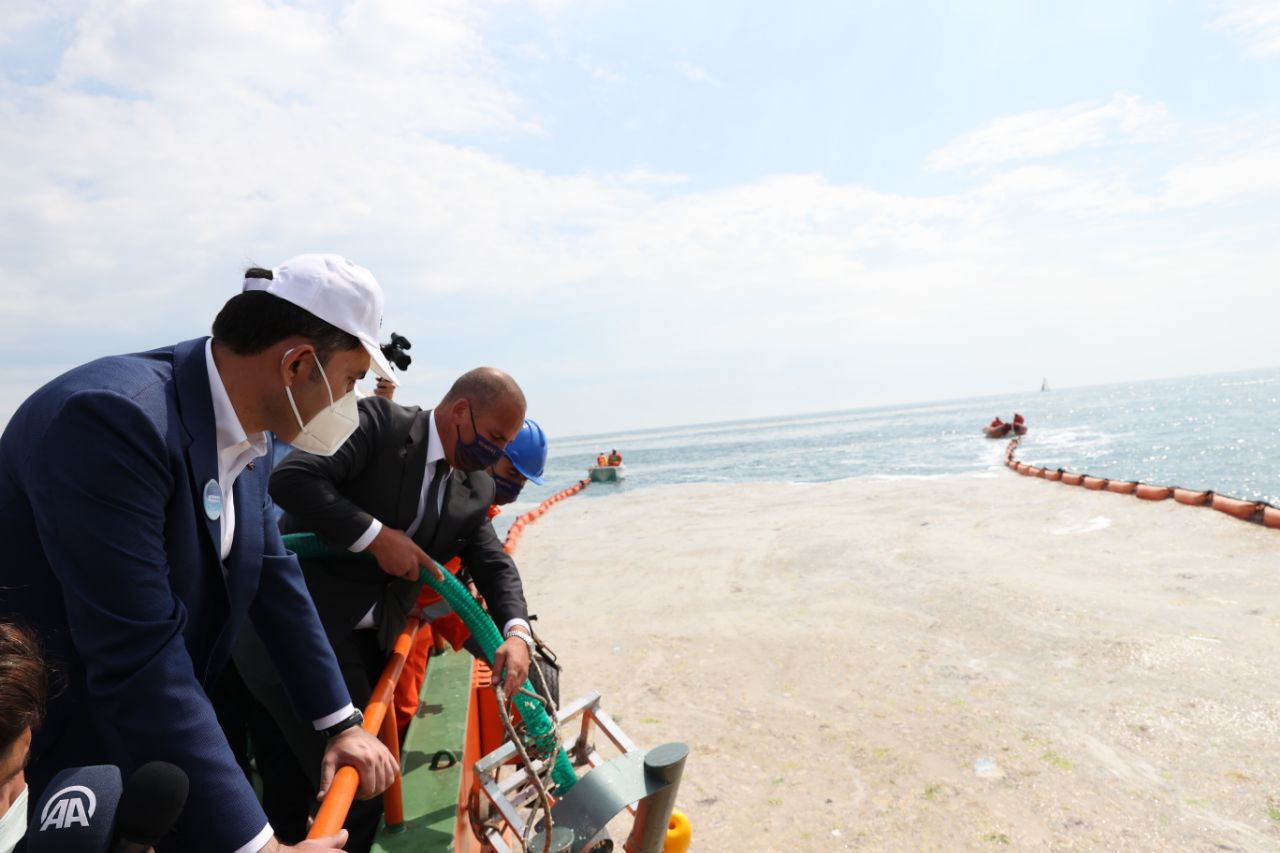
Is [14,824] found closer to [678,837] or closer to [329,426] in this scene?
[329,426]

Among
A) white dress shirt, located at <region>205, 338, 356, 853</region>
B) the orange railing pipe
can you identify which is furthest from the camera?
white dress shirt, located at <region>205, 338, 356, 853</region>

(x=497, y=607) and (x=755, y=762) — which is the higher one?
(x=497, y=607)

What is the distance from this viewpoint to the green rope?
275 centimetres

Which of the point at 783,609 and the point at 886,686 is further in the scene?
the point at 783,609

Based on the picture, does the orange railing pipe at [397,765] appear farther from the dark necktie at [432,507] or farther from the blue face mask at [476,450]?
the blue face mask at [476,450]

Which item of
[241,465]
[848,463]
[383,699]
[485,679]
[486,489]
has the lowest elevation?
[848,463]

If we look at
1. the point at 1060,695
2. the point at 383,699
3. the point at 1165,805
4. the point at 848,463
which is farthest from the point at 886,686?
the point at 848,463

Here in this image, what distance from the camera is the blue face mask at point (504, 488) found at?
385 cm

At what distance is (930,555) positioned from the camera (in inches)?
349

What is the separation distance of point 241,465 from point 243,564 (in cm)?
24

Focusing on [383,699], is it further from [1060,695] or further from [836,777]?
[1060,695]

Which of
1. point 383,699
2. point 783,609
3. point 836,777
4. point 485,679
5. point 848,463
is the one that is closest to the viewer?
point 383,699

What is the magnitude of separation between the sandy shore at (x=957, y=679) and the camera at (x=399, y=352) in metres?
2.69

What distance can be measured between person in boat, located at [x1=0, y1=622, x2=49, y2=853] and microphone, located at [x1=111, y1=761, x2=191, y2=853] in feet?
0.74
